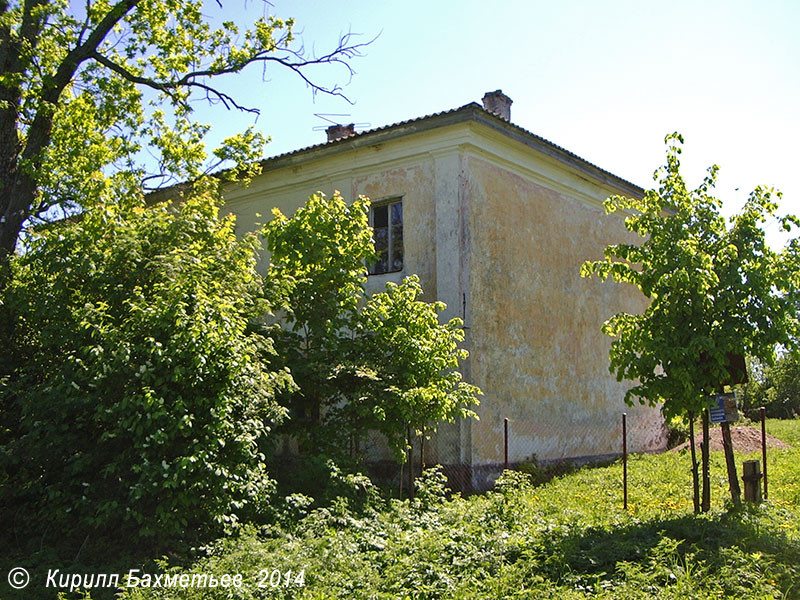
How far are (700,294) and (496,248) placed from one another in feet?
16.9

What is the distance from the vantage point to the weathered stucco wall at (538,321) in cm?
1230

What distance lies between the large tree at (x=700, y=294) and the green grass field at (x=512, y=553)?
1.57 m

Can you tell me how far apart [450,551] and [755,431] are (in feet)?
45.5

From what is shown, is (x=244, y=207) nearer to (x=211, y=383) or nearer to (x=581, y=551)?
(x=211, y=383)

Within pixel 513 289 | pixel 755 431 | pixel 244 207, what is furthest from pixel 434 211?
pixel 755 431

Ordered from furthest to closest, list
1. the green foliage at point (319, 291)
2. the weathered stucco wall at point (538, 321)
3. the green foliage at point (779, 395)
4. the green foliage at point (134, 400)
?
the green foliage at point (779, 395)
the weathered stucco wall at point (538, 321)
the green foliage at point (319, 291)
the green foliage at point (134, 400)

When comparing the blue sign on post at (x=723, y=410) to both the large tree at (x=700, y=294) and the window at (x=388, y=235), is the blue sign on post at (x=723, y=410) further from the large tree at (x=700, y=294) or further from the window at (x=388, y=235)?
the window at (x=388, y=235)

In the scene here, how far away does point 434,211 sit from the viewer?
1252 cm

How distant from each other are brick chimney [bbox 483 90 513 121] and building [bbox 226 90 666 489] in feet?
0.09

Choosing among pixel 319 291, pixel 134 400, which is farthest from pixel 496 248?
pixel 134 400

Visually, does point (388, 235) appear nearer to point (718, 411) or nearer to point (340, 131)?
point (340, 131)

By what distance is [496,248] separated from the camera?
41.7 ft

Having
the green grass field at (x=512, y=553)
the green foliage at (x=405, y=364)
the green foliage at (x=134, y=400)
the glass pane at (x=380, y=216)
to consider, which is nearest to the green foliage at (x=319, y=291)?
the green foliage at (x=405, y=364)

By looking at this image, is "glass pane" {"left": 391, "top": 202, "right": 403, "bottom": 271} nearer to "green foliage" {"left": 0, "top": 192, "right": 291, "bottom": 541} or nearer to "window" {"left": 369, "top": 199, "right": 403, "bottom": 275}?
"window" {"left": 369, "top": 199, "right": 403, "bottom": 275}
